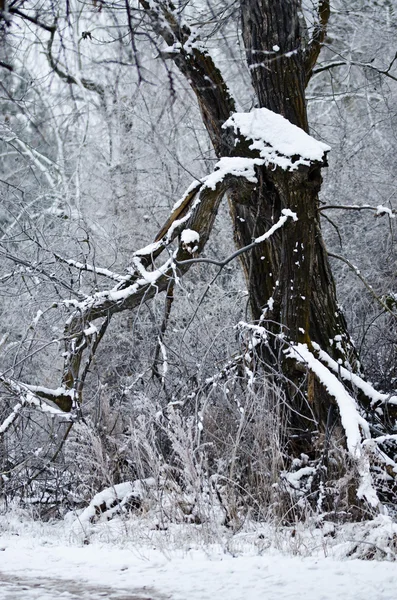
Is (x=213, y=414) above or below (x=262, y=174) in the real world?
below

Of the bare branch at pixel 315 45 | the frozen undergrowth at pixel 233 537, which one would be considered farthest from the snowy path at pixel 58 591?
the bare branch at pixel 315 45

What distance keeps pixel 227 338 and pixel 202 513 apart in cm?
501

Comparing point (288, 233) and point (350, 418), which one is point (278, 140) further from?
point (350, 418)

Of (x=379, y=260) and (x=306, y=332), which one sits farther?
(x=379, y=260)

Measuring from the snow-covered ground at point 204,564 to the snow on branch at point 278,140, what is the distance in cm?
320

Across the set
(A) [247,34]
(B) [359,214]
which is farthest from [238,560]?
(B) [359,214]

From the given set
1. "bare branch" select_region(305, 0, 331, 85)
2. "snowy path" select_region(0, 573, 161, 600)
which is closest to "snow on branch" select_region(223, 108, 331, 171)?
"bare branch" select_region(305, 0, 331, 85)

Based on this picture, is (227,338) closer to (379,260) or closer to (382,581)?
(379,260)

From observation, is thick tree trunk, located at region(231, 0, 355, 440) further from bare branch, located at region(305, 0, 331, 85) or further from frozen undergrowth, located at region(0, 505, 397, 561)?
frozen undergrowth, located at region(0, 505, 397, 561)

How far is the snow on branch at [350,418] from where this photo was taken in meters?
4.65

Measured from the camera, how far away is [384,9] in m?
14.0

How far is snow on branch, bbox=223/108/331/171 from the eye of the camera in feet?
21.3

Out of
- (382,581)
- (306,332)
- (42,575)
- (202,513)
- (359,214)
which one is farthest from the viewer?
(359,214)

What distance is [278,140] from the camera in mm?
6641
